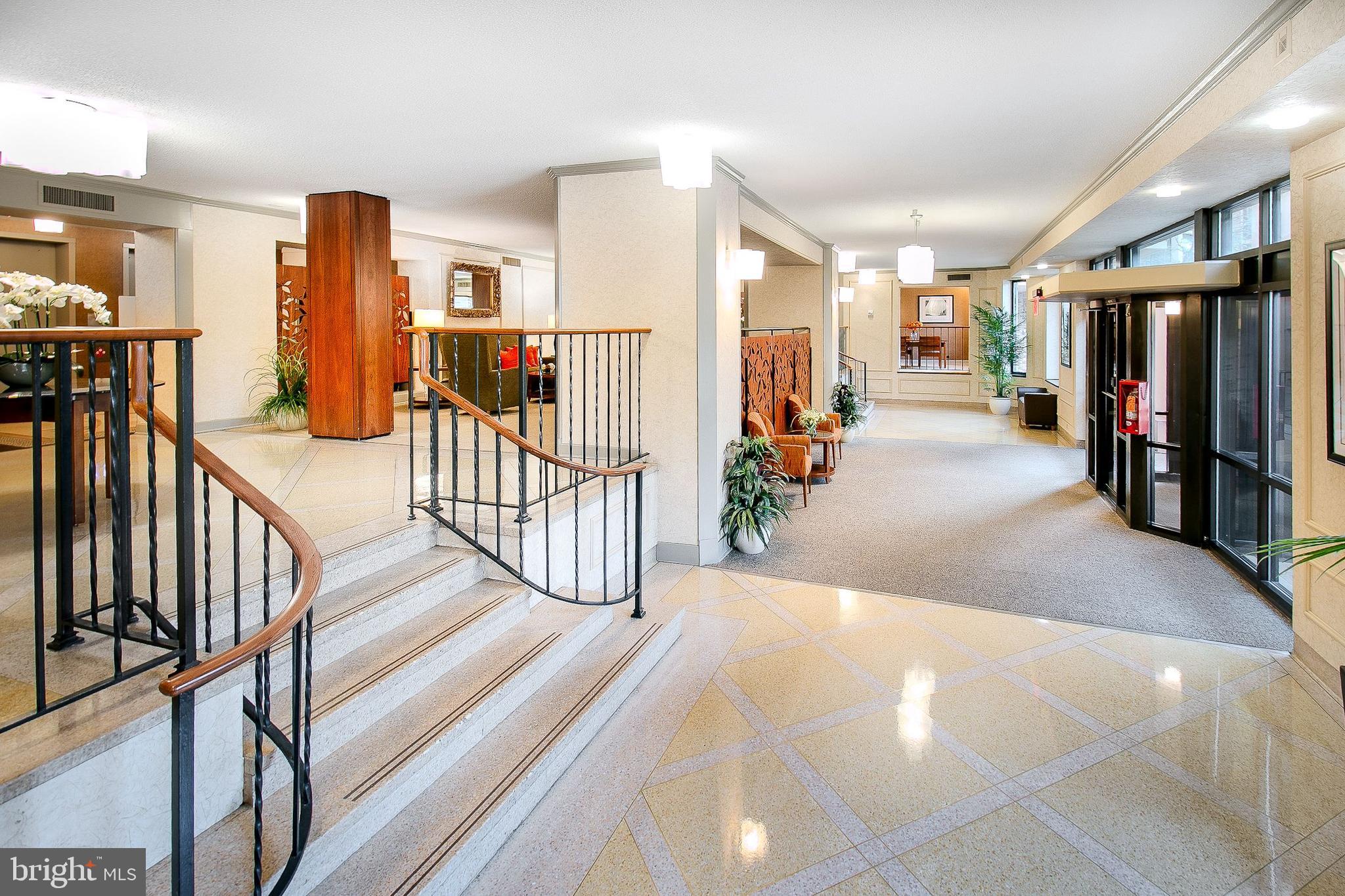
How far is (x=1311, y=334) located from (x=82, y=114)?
5.73 m

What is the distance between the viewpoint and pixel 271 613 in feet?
8.92

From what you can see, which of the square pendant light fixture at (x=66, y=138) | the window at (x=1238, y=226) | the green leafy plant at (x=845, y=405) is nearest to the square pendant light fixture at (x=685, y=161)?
the square pendant light fixture at (x=66, y=138)

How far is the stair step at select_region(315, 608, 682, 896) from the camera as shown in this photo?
2027mm

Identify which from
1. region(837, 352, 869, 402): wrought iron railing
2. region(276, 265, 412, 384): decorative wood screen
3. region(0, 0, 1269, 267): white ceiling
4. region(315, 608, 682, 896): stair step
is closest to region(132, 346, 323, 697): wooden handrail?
region(315, 608, 682, 896): stair step

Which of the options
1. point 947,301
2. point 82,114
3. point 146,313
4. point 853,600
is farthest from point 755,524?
point 947,301

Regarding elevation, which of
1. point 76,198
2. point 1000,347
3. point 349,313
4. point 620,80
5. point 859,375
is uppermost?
point 76,198

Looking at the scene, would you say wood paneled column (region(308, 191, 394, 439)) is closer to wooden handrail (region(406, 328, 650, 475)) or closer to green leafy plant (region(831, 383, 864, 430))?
wooden handrail (region(406, 328, 650, 475))

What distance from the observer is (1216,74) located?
3398mm

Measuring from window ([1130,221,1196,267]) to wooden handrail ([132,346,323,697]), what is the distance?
234 inches

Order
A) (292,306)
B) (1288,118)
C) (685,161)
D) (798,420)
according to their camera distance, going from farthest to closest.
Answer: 1. (798,420)
2. (292,306)
3. (685,161)
4. (1288,118)

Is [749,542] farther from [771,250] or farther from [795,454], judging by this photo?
[771,250]

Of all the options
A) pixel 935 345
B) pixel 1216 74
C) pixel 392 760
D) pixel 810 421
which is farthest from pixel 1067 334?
pixel 392 760

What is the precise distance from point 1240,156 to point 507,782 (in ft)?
14.5

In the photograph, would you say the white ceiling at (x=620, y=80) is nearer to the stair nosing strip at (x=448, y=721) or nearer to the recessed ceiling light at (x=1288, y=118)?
the recessed ceiling light at (x=1288, y=118)
